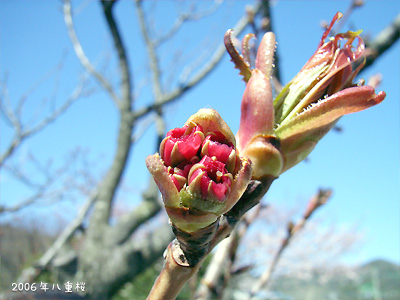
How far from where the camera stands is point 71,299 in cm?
87

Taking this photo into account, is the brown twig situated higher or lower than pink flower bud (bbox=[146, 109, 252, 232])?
lower

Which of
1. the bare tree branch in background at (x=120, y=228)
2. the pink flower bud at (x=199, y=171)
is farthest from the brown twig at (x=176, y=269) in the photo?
the bare tree branch in background at (x=120, y=228)

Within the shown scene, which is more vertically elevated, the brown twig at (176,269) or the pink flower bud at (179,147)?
the pink flower bud at (179,147)

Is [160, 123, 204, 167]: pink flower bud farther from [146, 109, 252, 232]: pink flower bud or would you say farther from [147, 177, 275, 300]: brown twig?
[147, 177, 275, 300]: brown twig

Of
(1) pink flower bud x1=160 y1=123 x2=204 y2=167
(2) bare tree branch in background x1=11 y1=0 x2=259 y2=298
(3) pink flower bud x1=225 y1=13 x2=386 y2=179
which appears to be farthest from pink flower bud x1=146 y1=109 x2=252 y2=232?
(2) bare tree branch in background x1=11 y1=0 x2=259 y2=298

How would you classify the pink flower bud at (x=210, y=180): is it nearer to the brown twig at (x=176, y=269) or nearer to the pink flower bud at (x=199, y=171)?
the pink flower bud at (x=199, y=171)

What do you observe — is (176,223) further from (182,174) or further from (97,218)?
(97,218)

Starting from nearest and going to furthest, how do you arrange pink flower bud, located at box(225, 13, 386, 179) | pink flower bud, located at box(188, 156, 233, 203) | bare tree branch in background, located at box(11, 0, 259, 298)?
pink flower bud, located at box(188, 156, 233, 203) < pink flower bud, located at box(225, 13, 386, 179) < bare tree branch in background, located at box(11, 0, 259, 298)

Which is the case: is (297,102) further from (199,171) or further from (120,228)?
(120,228)

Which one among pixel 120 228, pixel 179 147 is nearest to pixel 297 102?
pixel 179 147

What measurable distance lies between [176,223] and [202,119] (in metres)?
0.16

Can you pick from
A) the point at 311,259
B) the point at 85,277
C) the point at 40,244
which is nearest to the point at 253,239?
the point at 311,259

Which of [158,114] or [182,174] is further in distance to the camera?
[158,114]

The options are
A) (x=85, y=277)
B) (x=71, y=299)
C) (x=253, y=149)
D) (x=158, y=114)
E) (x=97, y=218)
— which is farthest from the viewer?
(x=158, y=114)
